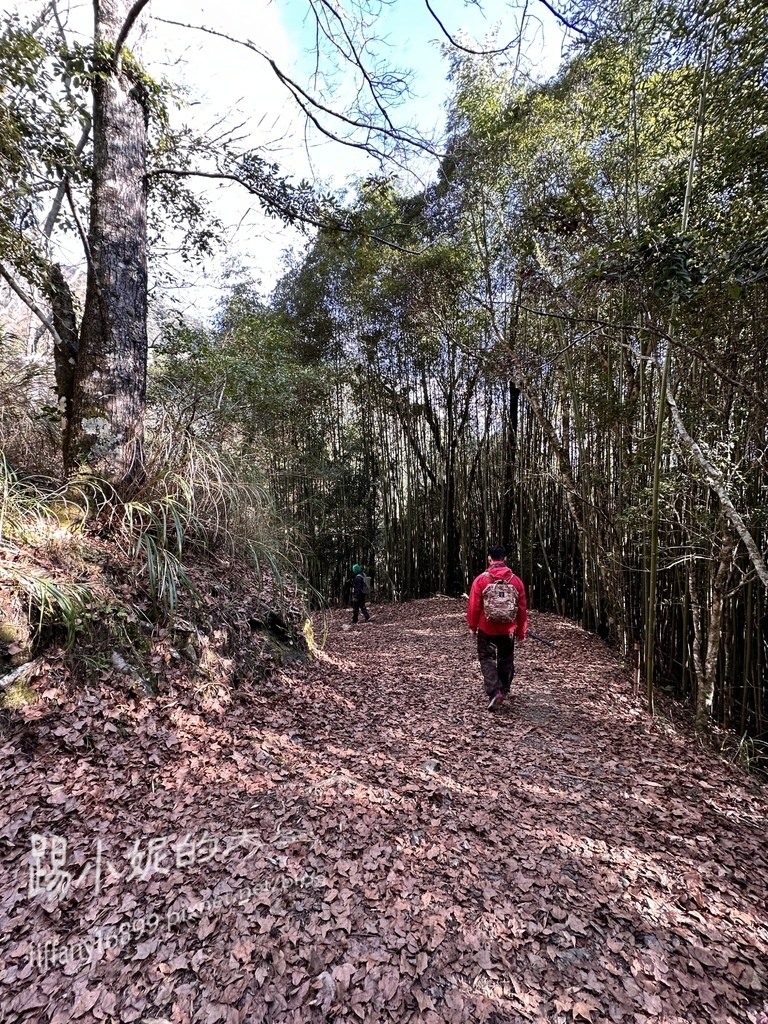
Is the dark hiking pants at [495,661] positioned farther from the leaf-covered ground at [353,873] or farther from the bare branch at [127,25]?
the bare branch at [127,25]

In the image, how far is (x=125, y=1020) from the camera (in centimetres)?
115

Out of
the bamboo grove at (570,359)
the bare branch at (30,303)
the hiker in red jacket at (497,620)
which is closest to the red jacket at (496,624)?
the hiker in red jacket at (497,620)

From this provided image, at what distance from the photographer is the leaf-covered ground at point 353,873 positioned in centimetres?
127

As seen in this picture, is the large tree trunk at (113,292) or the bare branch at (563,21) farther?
the large tree trunk at (113,292)

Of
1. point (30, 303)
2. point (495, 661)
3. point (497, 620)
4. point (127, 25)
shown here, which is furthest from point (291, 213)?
point (495, 661)

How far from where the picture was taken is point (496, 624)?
3.33 metres

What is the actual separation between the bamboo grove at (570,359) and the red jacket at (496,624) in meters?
0.96

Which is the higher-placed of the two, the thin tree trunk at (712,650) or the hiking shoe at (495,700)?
the thin tree trunk at (712,650)

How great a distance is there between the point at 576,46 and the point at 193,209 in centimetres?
361

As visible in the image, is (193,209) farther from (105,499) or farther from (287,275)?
(287,275)

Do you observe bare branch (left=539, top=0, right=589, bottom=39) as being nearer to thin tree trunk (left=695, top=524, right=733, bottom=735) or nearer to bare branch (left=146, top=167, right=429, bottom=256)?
bare branch (left=146, top=167, right=429, bottom=256)

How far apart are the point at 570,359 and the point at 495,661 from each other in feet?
12.2

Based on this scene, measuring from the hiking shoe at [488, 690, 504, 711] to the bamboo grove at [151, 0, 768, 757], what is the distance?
1227mm

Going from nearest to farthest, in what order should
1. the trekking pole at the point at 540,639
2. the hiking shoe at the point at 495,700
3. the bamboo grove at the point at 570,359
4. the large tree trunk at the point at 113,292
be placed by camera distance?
1. the bamboo grove at the point at 570,359
2. the large tree trunk at the point at 113,292
3. the hiking shoe at the point at 495,700
4. the trekking pole at the point at 540,639
